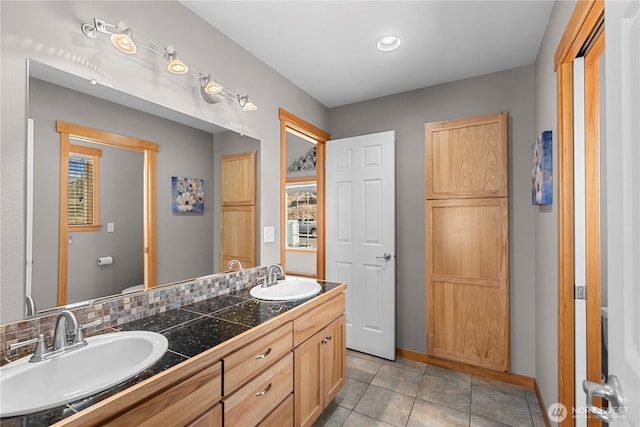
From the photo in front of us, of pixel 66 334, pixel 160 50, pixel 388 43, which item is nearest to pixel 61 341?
pixel 66 334

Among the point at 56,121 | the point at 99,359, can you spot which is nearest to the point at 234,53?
the point at 56,121

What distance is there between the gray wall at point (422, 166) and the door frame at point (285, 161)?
0.82 ft

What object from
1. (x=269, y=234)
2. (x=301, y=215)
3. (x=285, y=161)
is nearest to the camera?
(x=269, y=234)

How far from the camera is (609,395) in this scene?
622mm

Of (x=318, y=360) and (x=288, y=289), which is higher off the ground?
(x=288, y=289)

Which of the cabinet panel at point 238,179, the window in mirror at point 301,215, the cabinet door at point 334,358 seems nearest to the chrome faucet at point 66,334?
the cabinet panel at point 238,179

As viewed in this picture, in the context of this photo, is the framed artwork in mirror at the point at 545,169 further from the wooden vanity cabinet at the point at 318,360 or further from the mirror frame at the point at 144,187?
the mirror frame at the point at 144,187

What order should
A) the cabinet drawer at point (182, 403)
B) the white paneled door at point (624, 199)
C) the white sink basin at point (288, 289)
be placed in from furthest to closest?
the white sink basin at point (288, 289) < the cabinet drawer at point (182, 403) < the white paneled door at point (624, 199)

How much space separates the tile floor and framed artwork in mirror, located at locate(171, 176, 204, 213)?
157 centimetres

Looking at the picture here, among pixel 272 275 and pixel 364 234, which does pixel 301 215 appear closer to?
pixel 364 234

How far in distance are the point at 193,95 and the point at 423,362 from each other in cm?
278

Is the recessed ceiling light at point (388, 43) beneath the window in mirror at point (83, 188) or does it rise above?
above

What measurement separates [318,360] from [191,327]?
0.85m

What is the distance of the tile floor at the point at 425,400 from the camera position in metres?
1.91
